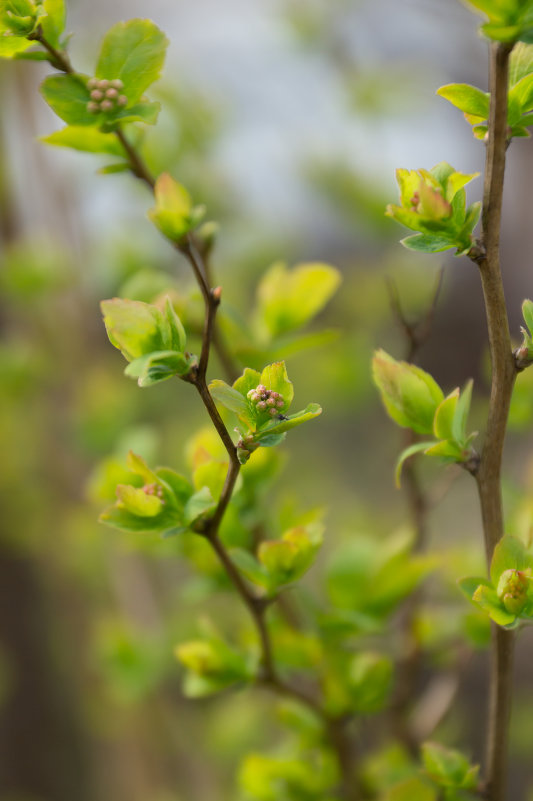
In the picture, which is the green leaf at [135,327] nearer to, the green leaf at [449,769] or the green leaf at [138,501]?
the green leaf at [138,501]

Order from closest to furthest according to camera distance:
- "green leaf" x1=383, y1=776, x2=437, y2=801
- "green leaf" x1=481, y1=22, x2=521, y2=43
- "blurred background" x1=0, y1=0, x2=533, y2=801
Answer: "green leaf" x1=481, y1=22, x2=521, y2=43
"green leaf" x1=383, y1=776, x2=437, y2=801
"blurred background" x1=0, y1=0, x2=533, y2=801

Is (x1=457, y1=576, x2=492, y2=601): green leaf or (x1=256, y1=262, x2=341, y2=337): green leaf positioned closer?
(x1=457, y1=576, x2=492, y2=601): green leaf

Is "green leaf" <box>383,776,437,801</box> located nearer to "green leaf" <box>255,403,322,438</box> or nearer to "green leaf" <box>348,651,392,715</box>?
"green leaf" <box>348,651,392,715</box>

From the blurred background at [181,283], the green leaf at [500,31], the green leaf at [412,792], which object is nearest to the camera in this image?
the green leaf at [500,31]

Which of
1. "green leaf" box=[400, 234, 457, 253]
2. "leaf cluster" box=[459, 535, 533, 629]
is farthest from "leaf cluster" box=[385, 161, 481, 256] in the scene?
"leaf cluster" box=[459, 535, 533, 629]

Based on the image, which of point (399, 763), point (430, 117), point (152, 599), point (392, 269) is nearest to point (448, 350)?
point (430, 117)

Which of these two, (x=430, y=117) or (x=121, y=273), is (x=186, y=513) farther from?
Answer: (x=430, y=117)

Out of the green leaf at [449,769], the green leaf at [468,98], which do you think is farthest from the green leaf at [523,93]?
the green leaf at [449,769]
